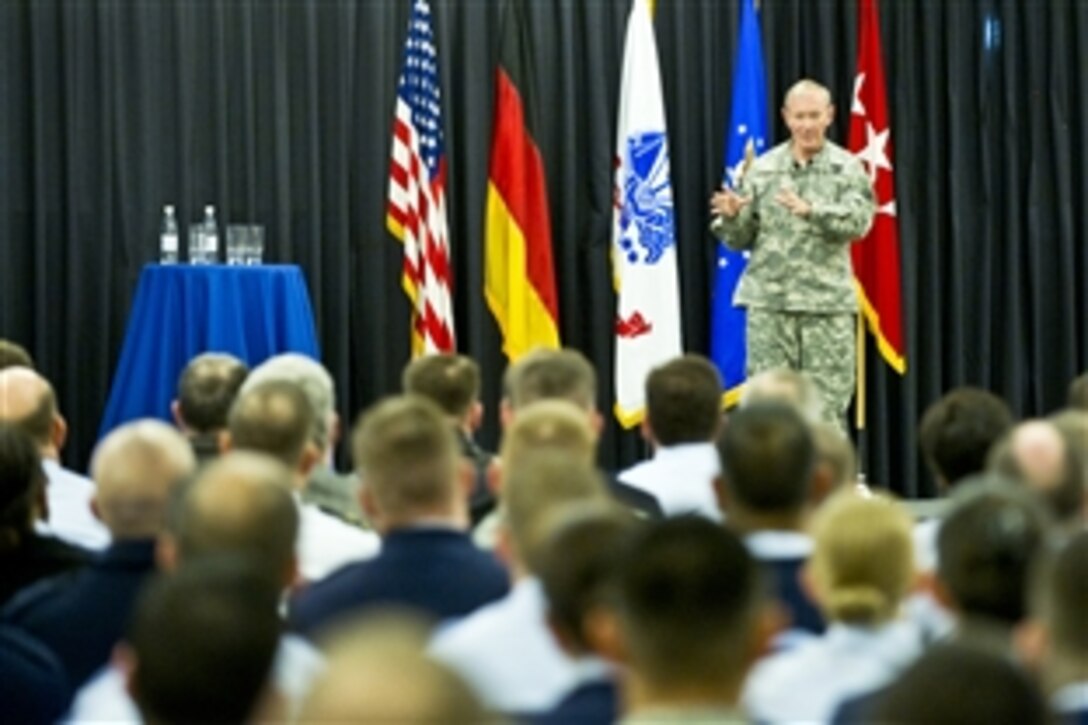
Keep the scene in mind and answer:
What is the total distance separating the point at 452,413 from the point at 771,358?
9.67 feet

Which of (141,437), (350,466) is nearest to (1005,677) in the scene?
(141,437)

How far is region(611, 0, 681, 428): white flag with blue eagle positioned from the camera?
334 inches

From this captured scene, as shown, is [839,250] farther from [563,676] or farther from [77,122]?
[563,676]

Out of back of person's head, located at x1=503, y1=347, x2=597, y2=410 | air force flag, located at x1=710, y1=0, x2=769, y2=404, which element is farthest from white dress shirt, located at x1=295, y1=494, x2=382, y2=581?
air force flag, located at x1=710, y1=0, x2=769, y2=404

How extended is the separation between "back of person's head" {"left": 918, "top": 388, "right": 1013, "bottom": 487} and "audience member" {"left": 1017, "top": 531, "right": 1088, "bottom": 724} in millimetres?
1910

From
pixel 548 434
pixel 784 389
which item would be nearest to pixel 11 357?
pixel 784 389

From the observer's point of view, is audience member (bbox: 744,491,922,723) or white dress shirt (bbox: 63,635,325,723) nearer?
white dress shirt (bbox: 63,635,325,723)

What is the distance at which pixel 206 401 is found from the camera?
4.96 metres

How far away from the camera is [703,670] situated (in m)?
2.10

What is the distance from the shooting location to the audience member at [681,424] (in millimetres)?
A: 4672

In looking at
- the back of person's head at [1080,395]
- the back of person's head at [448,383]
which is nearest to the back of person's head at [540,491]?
the back of person's head at [448,383]

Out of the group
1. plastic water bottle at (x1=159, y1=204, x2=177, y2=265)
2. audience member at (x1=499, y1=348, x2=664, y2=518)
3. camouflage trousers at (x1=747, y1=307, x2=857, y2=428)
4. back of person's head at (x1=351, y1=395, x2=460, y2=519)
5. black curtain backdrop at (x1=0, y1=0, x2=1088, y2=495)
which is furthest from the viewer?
black curtain backdrop at (x1=0, y1=0, x2=1088, y2=495)

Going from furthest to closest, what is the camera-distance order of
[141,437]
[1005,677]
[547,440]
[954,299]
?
[954,299], [547,440], [141,437], [1005,677]

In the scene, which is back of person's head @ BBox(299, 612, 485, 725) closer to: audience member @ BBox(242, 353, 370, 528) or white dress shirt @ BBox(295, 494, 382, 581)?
white dress shirt @ BBox(295, 494, 382, 581)
